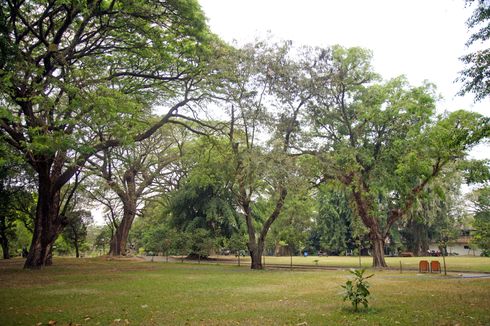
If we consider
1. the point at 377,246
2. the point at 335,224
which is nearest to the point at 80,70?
the point at 377,246

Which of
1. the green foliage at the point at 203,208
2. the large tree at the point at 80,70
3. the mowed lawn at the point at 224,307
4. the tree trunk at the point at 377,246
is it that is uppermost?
the large tree at the point at 80,70

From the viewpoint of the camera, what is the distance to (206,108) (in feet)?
79.6

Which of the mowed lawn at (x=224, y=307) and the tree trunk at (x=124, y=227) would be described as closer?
the mowed lawn at (x=224, y=307)

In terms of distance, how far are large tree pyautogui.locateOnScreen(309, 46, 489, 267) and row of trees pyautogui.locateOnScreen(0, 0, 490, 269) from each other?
0.33 ft

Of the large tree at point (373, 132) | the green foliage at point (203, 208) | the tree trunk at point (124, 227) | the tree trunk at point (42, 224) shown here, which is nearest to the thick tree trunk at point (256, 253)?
the large tree at point (373, 132)

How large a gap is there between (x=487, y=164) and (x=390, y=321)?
21.8 m

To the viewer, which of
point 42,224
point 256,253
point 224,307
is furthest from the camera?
point 256,253

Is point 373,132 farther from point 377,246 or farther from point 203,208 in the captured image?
point 203,208

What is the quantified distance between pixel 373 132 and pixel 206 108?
12904 millimetres

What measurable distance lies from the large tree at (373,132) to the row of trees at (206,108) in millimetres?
102

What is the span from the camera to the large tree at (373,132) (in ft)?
81.3

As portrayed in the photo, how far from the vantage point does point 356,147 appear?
27500 mm

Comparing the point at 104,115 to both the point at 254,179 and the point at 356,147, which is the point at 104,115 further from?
the point at 356,147

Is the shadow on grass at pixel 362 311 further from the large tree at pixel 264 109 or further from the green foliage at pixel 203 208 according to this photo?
the green foliage at pixel 203 208
